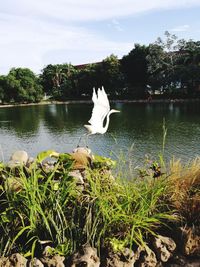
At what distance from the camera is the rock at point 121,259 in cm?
217

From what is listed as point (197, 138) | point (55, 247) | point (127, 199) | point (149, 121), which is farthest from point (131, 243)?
point (149, 121)

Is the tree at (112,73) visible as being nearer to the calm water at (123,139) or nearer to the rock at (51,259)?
the calm water at (123,139)

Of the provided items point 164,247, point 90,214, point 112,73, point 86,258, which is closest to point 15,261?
point 86,258

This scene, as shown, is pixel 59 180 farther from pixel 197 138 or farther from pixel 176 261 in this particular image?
pixel 197 138

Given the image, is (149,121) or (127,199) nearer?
(127,199)

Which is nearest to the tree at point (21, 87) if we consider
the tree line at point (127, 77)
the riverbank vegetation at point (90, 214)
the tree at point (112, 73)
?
the tree line at point (127, 77)

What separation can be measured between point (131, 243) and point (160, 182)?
53cm

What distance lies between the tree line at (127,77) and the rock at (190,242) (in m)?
36.7

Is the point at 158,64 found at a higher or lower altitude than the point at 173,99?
higher

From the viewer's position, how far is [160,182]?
97.7 inches

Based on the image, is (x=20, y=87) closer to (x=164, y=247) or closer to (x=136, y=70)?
(x=136, y=70)

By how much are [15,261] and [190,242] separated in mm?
1131

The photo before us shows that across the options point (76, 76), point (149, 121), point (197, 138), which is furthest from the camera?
point (76, 76)

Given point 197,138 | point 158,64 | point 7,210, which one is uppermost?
point 158,64
